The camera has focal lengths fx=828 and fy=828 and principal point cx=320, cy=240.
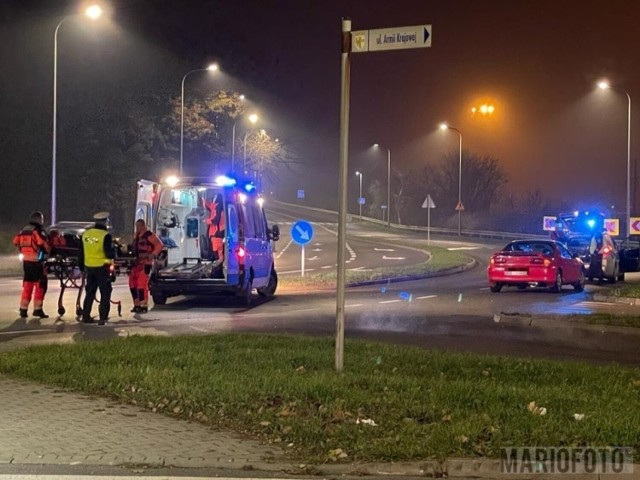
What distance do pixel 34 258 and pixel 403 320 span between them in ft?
22.2

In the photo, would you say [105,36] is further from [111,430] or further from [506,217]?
[506,217]

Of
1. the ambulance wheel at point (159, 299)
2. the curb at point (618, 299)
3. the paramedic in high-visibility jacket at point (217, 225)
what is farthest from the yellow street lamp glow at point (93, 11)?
the curb at point (618, 299)

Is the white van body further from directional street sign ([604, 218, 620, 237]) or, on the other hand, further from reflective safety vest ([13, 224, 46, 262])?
directional street sign ([604, 218, 620, 237])

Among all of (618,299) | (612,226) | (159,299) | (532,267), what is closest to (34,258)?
(159,299)

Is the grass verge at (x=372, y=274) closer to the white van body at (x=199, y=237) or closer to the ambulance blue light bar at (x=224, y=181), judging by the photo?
the white van body at (x=199, y=237)

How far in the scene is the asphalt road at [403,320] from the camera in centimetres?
1257

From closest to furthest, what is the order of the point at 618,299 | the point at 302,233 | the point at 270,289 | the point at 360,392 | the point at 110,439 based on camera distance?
the point at 110,439
the point at 360,392
the point at 618,299
the point at 270,289
the point at 302,233

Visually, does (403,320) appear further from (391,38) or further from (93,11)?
(93,11)

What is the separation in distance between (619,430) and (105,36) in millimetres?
40867

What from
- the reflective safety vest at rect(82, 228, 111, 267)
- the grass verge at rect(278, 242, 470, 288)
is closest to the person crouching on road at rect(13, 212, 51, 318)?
the reflective safety vest at rect(82, 228, 111, 267)

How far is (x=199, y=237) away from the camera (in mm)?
18000

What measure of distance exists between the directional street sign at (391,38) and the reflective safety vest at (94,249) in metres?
7.05

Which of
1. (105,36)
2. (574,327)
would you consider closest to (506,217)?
(105,36)

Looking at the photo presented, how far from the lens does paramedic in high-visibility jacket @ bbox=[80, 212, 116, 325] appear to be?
14.0 metres
